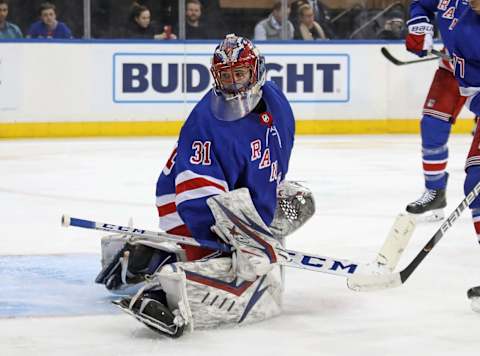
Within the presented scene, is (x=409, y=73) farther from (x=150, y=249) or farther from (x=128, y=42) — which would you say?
(x=150, y=249)

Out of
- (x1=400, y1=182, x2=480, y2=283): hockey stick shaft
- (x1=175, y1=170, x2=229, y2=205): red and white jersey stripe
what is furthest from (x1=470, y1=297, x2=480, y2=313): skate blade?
(x1=175, y1=170, x2=229, y2=205): red and white jersey stripe

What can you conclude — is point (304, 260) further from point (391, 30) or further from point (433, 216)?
point (391, 30)

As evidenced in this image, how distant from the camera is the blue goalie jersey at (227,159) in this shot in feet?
9.62

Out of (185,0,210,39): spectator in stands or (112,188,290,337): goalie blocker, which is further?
(185,0,210,39): spectator in stands

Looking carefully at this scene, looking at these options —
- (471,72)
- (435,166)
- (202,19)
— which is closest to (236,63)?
(471,72)

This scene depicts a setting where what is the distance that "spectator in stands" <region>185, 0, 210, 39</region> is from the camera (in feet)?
28.3

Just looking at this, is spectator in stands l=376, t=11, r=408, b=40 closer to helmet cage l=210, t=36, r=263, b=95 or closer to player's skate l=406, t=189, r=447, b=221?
player's skate l=406, t=189, r=447, b=221

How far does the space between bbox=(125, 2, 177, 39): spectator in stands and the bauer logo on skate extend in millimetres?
154

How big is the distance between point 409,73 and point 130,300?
20.8 ft

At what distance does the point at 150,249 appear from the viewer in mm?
3234

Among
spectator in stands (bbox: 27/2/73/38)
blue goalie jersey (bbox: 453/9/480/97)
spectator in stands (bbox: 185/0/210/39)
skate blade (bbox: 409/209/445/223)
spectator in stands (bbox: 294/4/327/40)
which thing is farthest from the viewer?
spectator in stands (bbox: 294/4/327/40)

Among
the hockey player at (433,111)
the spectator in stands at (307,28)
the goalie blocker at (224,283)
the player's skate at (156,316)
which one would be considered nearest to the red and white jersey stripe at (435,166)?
the hockey player at (433,111)

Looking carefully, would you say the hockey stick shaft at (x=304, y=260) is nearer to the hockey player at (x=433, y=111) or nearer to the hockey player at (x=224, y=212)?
the hockey player at (x=224, y=212)

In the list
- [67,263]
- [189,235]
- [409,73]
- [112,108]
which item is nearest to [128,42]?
[112,108]
